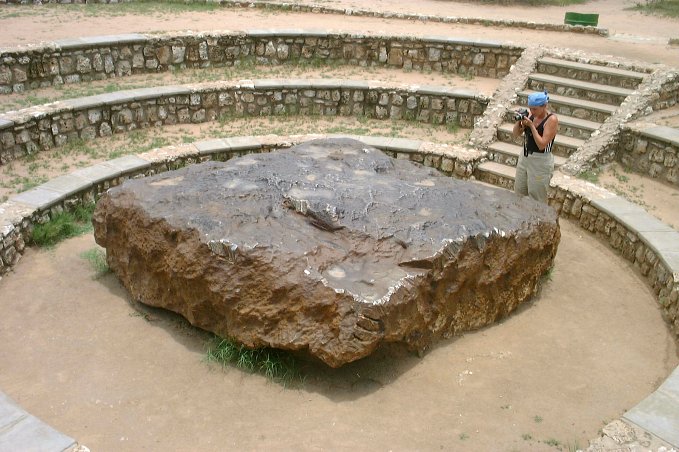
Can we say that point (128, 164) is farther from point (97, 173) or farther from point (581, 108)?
point (581, 108)

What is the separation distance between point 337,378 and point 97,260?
9.87 feet

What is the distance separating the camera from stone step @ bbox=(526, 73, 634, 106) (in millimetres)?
9672

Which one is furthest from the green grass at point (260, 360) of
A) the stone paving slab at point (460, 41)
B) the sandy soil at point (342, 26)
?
the stone paving slab at point (460, 41)

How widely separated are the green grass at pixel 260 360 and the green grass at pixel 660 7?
15792 mm

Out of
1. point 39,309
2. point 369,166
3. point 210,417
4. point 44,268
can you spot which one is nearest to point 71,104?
point 44,268

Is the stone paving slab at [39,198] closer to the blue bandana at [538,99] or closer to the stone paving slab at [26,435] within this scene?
the stone paving slab at [26,435]

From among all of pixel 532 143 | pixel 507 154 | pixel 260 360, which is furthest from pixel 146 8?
pixel 260 360

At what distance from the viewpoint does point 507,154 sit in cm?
893

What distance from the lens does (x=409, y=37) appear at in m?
12.1

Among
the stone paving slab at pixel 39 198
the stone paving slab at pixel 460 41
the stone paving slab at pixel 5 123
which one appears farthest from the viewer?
the stone paving slab at pixel 460 41

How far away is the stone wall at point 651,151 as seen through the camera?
834 centimetres

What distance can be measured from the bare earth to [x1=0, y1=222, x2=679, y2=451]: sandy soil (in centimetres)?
1

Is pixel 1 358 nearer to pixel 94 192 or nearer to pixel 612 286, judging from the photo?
pixel 94 192

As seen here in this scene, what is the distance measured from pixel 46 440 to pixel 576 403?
12.0ft
